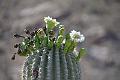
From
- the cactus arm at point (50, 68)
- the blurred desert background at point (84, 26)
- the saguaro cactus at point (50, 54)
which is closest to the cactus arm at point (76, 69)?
the saguaro cactus at point (50, 54)

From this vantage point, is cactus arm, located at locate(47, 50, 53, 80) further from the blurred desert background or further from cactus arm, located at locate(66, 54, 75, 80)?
the blurred desert background

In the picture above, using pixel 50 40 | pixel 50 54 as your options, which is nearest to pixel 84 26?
pixel 50 40

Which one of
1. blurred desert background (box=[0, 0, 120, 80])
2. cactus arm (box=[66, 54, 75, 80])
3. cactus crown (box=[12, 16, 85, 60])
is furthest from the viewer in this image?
blurred desert background (box=[0, 0, 120, 80])

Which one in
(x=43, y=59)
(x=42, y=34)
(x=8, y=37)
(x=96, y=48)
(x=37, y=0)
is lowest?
(x=43, y=59)

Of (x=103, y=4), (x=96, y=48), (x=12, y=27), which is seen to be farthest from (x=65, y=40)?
(x=12, y=27)

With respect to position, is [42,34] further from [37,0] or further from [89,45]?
[37,0]

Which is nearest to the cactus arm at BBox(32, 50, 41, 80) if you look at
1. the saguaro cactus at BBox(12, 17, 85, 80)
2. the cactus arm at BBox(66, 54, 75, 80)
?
the saguaro cactus at BBox(12, 17, 85, 80)

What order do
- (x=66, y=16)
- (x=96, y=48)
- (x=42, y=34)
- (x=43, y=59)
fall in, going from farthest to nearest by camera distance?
(x=66, y=16)
(x=96, y=48)
(x=42, y=34)
(x=43, y=59)

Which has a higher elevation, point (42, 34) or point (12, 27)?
point (12, 27)
